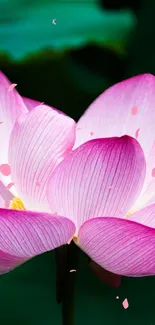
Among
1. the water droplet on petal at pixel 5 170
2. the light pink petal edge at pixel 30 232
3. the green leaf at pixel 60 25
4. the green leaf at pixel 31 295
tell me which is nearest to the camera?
the light pink petal edge at pixel 30 232

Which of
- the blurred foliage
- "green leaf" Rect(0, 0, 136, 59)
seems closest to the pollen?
the blurred foliage

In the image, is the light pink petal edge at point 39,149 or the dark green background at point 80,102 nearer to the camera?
the light pink petal edge at point 39,149

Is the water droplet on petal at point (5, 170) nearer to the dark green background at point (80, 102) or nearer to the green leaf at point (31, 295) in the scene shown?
the dark green background at point (80, 102)

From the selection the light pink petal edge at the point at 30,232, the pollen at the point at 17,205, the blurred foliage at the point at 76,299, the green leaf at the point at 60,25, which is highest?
the light pink petal edge at the point at 30,232

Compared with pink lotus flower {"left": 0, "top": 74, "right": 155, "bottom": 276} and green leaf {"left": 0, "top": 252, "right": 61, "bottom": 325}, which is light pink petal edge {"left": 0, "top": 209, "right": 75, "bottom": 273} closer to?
pink lotus flower {"left": 0, "top": 74, "right": 155, "bottom": 276}

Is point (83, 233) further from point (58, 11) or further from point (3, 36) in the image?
point (58, 11)

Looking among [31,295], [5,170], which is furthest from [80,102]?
[5,170]

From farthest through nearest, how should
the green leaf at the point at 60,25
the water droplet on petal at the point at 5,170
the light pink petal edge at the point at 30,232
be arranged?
the green leaf at the point at 60,25, the water droplet on petal at the point at 5,170, the light pink petal edge at the point at 30,232

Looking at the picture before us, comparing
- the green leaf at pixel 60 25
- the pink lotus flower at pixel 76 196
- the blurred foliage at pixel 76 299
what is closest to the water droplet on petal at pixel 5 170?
the pink lotus flower at pixel 76 196
